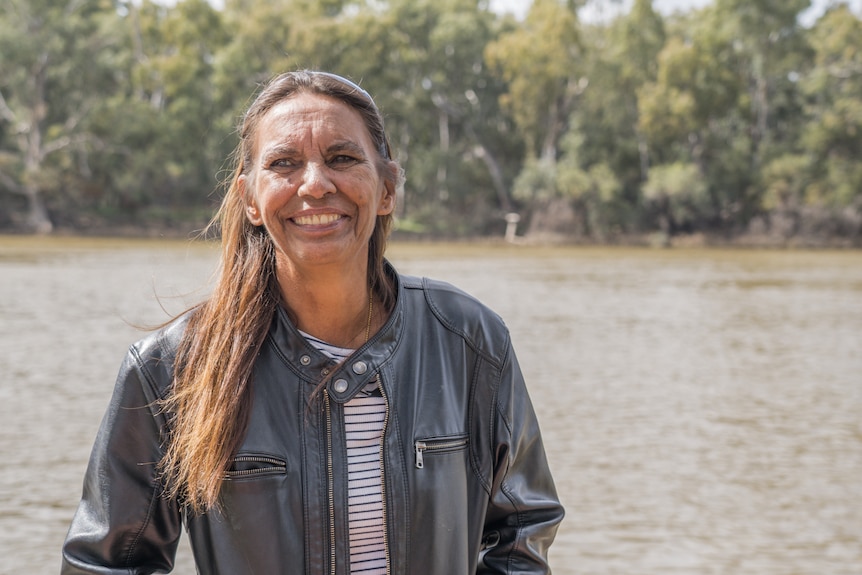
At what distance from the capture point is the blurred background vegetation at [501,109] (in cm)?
4209

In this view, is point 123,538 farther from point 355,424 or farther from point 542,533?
point 542,533

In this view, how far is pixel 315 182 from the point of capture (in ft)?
6.46

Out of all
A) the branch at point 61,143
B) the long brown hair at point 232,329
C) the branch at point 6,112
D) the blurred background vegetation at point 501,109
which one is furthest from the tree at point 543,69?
the long brown hair at point 232,329

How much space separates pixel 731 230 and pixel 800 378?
112ft

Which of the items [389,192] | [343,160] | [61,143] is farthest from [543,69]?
[343,160]

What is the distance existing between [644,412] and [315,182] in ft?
24.4

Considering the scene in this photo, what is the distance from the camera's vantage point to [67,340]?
12391mm

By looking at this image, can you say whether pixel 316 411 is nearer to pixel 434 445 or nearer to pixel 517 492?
pixel 434 445

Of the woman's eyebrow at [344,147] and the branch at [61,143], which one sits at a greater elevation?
the woman's eyebrow at [344,147]

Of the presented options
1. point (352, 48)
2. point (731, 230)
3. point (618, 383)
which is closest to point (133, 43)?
point (352, 48)

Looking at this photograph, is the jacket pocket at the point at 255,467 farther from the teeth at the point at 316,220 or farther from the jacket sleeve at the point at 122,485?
the teeth at the point at 316,220

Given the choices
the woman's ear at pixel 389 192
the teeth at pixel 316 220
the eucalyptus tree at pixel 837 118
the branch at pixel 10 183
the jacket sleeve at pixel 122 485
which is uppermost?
the eucalyptus tree at pixel 837 118

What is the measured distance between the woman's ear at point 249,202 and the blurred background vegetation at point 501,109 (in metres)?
40.6

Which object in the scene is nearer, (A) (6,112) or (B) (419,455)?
(B) (419,455)
